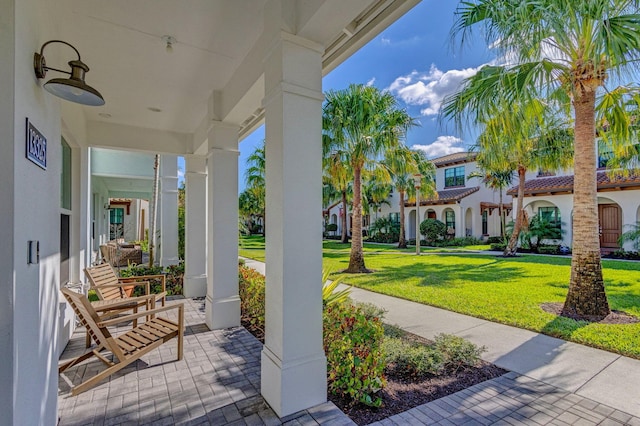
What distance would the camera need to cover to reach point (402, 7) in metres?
2.90

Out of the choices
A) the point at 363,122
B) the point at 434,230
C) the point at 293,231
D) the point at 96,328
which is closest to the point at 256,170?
the point at 363,122

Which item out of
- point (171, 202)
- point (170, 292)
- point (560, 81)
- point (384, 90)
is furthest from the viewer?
point (384, 90)

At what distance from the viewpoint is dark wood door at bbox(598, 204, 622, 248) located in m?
16.4

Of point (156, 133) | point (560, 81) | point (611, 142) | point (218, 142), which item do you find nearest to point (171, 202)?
point (156, 133)

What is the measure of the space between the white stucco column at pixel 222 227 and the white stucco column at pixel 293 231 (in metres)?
2.28

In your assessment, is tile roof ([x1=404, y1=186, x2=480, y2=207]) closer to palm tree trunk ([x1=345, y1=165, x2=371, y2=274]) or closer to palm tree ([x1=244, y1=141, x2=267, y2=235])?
palm tree ([x1=244, y1=141, x2=267, y2=235])

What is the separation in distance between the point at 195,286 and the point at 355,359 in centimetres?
515

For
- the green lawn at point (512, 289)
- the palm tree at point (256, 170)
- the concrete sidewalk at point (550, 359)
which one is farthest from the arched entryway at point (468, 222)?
the concrete sidewalk at point (550, 359)

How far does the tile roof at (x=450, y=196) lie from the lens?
23987 millimetres

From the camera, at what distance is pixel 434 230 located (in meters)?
23.8

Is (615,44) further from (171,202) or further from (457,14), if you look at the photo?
(171,202)

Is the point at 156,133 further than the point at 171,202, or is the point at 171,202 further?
the point at 171,202

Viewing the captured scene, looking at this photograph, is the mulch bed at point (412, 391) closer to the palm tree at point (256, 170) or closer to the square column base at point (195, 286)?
the square column base at point (195, 286)

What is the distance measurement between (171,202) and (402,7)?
888cm
